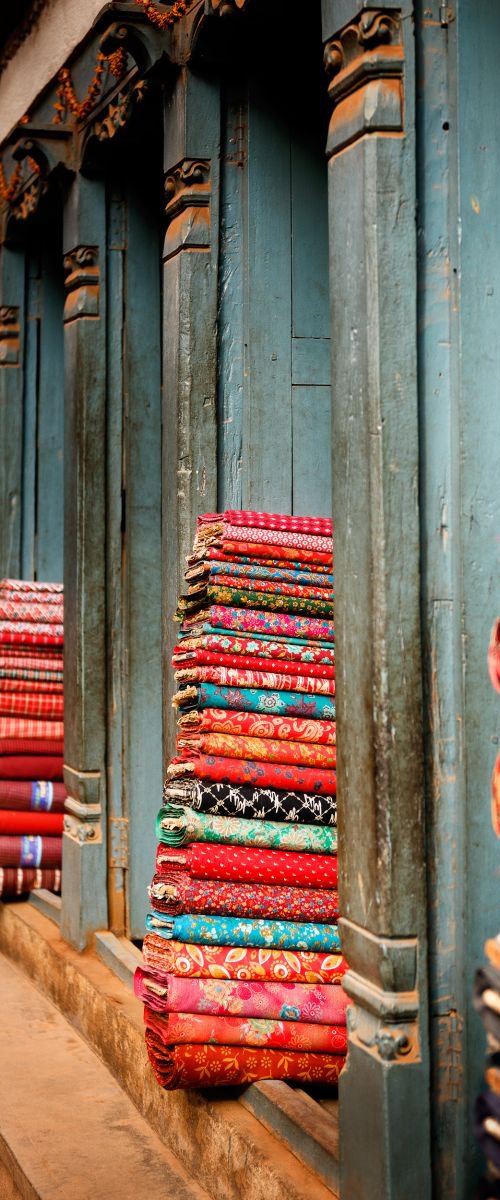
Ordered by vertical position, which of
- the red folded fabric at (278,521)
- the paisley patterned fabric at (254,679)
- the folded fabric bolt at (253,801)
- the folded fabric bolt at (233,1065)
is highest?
the red folded fabric at (278,521)

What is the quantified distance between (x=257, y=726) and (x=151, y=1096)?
4.08 feet

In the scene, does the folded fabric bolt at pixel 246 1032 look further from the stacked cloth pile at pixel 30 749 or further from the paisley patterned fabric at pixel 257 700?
the stacked cloth pile at pixel 30 749

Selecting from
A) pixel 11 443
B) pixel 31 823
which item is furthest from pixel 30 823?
pixel 11 443

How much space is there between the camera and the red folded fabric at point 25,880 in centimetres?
646

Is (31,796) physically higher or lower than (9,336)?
lower

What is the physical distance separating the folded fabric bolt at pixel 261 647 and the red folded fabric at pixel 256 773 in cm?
30

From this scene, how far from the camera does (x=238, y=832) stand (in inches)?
151

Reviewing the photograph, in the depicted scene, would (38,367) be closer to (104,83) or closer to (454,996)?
(104,83)

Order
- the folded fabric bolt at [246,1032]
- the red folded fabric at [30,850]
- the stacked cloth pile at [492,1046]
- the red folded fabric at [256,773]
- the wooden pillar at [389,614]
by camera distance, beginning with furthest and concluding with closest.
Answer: the red folded fabric at [30,850] → the red folded fabric at [256,773] → the folded fabric bolt at [246,1032] → the wooden pillar at [389,614] → the stacked cloth pile at [492,1046]

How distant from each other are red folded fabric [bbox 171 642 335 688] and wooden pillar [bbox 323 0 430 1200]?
1039mm

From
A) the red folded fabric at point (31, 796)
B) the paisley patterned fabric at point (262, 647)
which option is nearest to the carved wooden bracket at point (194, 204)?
the paisley patterned fabric at point (262, 647)

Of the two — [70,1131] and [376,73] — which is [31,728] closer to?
[70,1131]

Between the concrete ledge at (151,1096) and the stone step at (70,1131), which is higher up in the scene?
the concrete ledge at (151,1096)

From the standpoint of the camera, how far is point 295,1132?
3.44 metres
